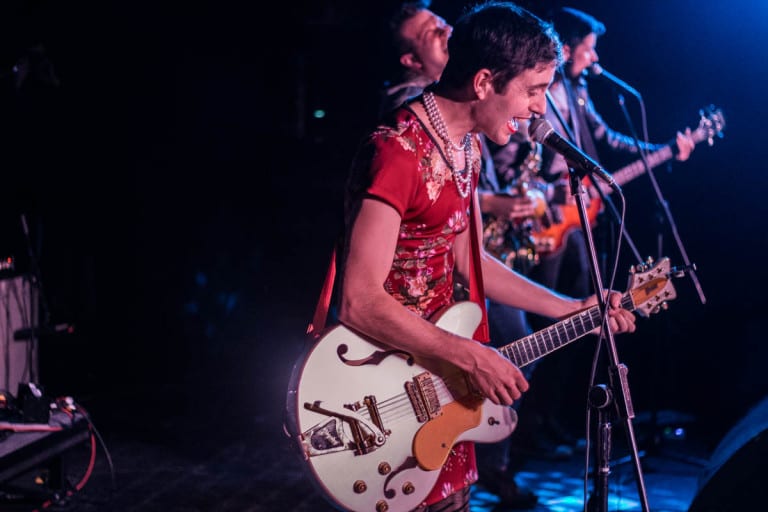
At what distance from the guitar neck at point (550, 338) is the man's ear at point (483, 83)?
0.82 m

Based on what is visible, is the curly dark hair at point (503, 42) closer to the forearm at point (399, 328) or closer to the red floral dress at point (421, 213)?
the red floral dress at point (421, 213)

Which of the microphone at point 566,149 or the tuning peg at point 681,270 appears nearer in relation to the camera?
the microphone at point 566,149

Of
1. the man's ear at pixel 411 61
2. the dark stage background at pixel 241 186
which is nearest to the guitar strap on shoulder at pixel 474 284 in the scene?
the man's ear at pixel 411 61

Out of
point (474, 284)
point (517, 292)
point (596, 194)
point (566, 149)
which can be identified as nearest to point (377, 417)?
point (474, 284)

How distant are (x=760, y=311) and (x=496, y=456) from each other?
273 cm

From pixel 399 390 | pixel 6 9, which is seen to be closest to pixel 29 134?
pixel 6 9

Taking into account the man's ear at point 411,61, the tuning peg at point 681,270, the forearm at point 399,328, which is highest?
the man's ear at point 411,61

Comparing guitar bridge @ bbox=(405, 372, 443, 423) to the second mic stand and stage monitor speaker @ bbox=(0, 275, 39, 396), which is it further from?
stage monitor speaker @ bbox=(0, 275, 39, 396)

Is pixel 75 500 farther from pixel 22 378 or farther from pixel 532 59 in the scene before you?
pixel 532 59

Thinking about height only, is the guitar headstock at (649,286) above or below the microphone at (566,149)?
below

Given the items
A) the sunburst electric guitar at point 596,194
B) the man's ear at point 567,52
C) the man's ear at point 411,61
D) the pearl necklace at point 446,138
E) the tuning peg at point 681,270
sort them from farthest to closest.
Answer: the sunburst electric guitar at point 596,194 → the man's ear at point 567,52 → the man's ear at point 411,61 → the tuning peg at point 681,270 → the pearl necklace at point 446,138

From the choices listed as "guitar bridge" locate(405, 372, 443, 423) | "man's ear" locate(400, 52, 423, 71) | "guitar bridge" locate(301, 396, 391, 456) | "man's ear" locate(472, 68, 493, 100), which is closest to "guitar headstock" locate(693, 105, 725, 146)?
"man's ear" locate(400, 52, 423, 71)

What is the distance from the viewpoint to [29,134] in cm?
638

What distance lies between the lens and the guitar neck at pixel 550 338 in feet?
9.45
